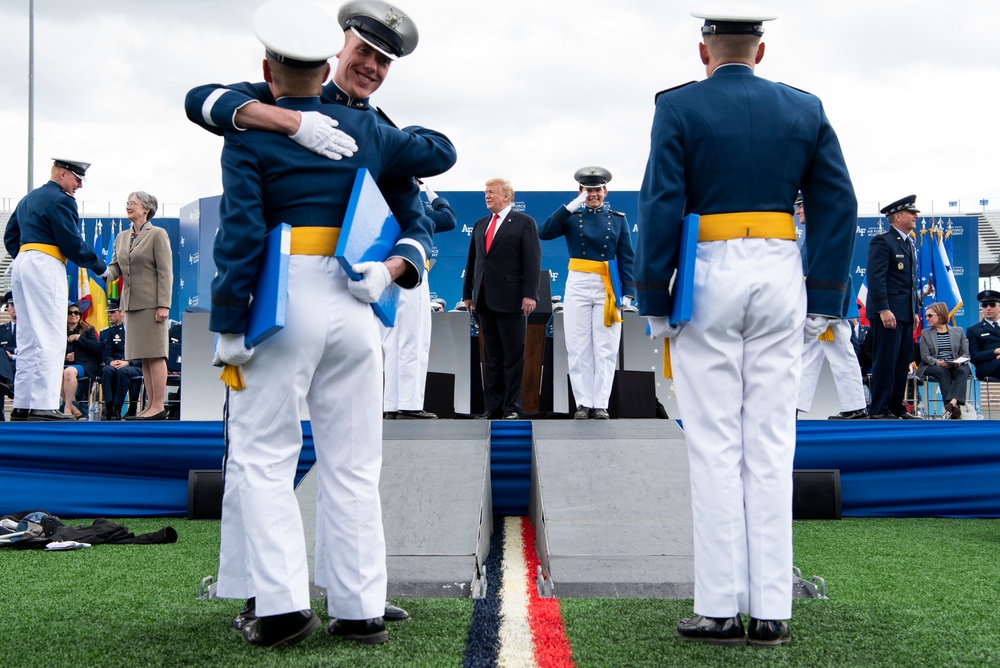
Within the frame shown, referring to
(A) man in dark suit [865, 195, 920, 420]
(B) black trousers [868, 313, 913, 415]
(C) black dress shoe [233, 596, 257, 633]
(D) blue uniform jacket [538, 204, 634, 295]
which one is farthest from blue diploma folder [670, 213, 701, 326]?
(B) black trousers [868, 313, 913, 415]

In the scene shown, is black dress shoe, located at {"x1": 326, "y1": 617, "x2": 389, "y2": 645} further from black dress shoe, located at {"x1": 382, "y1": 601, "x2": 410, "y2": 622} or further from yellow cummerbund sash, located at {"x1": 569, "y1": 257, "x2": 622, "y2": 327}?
yellow cummerbund sash, located at {"x1": 569, "y1": 257, "x2": 622, "y2": 327}

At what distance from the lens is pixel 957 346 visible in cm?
1293

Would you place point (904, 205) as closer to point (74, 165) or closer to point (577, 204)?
point (577, 204)

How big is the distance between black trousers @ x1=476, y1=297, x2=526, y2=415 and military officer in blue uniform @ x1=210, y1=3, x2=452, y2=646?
500 cm

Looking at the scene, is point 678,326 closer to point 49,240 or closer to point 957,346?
point 49,240

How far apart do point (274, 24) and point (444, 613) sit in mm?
2045

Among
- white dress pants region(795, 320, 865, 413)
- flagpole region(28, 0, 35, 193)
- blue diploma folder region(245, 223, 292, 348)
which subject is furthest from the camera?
flagpole region(28, 0, 35, 193)

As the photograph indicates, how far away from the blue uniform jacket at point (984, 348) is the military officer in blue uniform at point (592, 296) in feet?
19.5

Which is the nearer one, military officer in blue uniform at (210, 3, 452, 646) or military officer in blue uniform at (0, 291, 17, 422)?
military officer in blue uniform at (210, 3, 452, 646)

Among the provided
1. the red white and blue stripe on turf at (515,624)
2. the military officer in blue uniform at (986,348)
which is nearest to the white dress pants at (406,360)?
the red white and blue stripe on turf at (515,624)

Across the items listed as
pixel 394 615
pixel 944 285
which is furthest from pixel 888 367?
pixel 394 615

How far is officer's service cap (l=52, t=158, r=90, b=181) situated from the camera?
7328 millimetres

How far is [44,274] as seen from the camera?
728 centimetres

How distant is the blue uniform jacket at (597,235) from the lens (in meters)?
8.16
